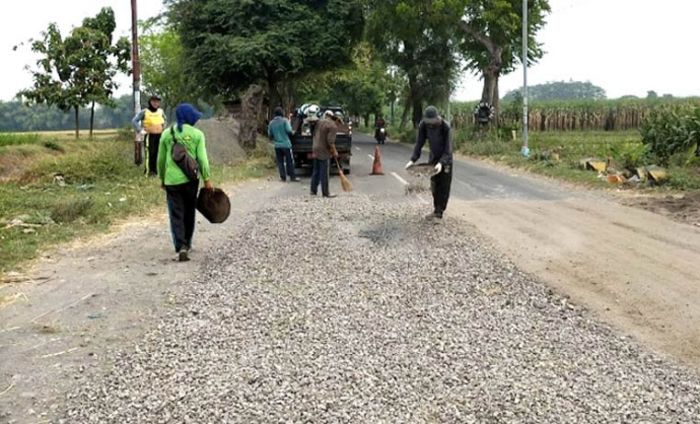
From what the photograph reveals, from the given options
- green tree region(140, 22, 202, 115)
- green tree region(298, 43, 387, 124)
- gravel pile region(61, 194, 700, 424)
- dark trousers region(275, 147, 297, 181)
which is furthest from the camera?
green tree region(298, 43, 387, 124)

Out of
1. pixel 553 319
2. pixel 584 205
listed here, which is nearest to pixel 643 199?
pixel 584 205

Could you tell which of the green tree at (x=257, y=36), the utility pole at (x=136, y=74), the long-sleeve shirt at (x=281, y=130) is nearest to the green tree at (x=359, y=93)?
the green tree at (x=257, y=36)

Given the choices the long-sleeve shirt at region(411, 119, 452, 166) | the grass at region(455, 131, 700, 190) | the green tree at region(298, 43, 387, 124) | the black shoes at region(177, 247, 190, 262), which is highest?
the green tree at region(298, 43, 387, 124)

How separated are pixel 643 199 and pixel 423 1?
815 inches

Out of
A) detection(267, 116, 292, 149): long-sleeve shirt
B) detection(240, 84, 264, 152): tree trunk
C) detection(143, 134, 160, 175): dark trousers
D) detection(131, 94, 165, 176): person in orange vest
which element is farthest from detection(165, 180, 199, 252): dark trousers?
detection(240, 84, 264, 152): tree trunk

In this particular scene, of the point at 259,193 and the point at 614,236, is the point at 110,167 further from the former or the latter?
the point at 614,236

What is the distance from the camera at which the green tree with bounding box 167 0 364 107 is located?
109ft

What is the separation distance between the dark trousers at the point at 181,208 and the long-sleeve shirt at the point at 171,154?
0.12 meters

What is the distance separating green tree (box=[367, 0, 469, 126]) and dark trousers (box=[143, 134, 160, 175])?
19067 mm

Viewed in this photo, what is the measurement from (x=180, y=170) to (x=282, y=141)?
10418 millimetres

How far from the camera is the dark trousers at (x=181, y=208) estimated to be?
8.97 m

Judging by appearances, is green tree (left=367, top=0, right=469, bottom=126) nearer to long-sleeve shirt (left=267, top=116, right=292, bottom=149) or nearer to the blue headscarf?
long-sleeve shirt (left=267, top=116, right=292, bottom=149)

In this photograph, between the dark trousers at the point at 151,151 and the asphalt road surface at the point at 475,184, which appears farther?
the asphalt road surface at the point at 475,184

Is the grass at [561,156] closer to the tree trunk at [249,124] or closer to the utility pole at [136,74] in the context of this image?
the tree trunk at [249,124]
